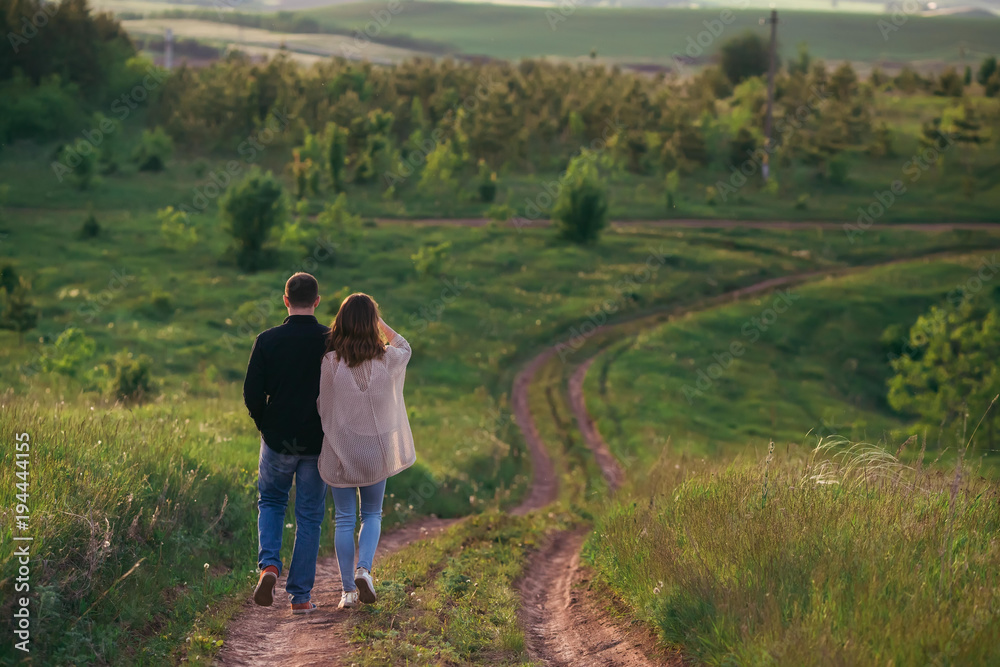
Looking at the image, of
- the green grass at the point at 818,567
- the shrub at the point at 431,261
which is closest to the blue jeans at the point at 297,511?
the green grass at the point at 818,567

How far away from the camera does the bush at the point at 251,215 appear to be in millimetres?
35250

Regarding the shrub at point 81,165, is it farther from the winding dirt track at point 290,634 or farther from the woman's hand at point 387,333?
the woman's hand at point 387,333

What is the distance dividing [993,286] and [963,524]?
125 feet

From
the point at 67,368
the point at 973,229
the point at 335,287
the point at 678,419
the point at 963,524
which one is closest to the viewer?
the point at 963,524

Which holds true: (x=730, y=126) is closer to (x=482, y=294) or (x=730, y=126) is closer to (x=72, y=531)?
(x=482, y=294)

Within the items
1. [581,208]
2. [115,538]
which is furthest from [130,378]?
[581,208]

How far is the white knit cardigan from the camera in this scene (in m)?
6.57

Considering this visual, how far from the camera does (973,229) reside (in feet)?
162

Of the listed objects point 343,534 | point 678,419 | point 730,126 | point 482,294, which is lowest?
point 678,419

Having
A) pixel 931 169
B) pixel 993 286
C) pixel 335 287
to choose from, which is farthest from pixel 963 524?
pixel 931 169

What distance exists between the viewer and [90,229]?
3700 cm
